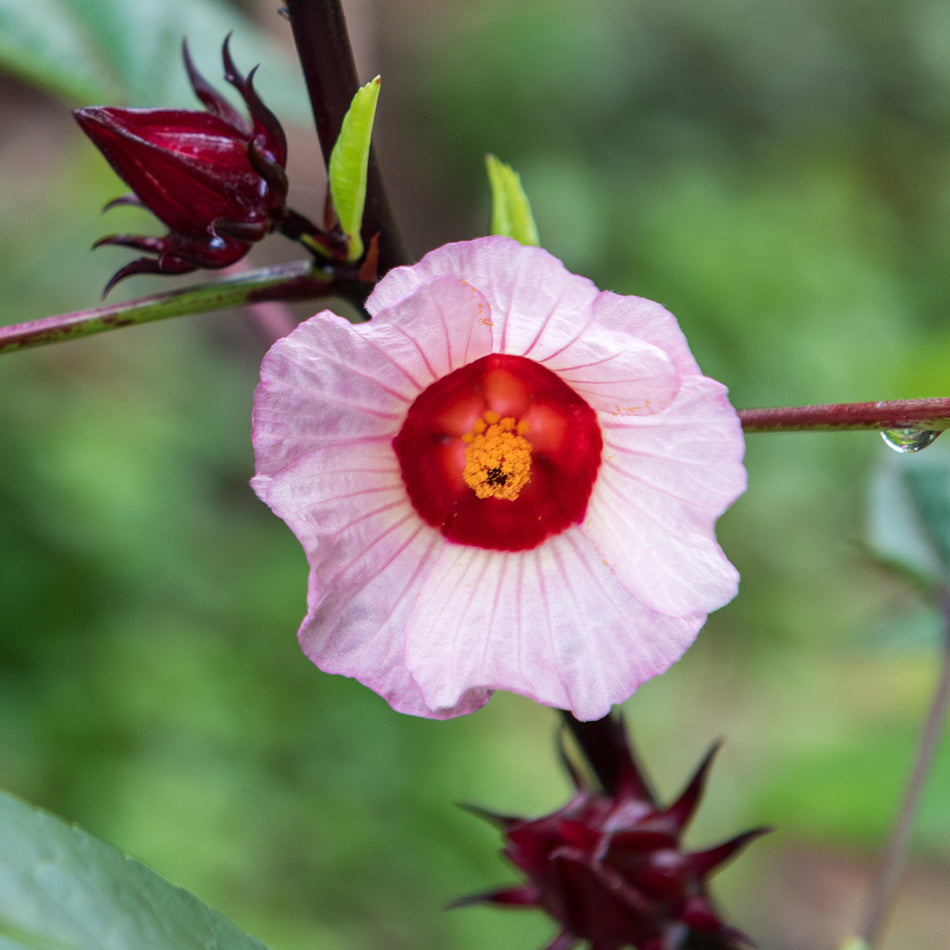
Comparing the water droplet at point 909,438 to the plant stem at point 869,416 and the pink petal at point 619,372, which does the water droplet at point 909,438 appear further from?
the pink petal at point 619,372

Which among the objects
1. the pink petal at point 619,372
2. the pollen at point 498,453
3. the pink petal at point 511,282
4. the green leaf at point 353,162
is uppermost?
the green leaf at point 353,162

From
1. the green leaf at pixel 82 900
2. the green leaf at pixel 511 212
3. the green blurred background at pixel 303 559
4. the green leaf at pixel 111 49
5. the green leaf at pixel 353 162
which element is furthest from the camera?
the green blurred background at pixel 303 559

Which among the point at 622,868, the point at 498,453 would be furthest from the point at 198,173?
the point at 622,868

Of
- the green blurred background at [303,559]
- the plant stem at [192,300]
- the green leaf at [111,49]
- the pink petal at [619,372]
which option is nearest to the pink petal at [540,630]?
the pink petal at [619,372]

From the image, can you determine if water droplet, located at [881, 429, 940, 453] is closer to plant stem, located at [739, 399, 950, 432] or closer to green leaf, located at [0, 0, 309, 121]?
plant stem, located at [739, 399, 950, 432]

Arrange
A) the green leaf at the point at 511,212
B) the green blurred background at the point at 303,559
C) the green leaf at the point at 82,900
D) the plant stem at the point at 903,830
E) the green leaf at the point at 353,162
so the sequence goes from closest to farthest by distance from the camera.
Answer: the green leaf at the point at 82,900, the green leaf at the point at 353,162, the green leaf at the point at 511,212, the plant stem at the point at 903,830, the green blurred background at the point at 303,559

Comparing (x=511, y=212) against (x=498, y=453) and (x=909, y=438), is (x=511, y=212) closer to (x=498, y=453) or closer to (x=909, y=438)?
(x=498, y=453)

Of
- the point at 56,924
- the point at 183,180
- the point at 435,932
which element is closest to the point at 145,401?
the point at 435,932

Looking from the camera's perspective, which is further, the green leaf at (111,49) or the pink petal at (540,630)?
the green leaf at (111,49)

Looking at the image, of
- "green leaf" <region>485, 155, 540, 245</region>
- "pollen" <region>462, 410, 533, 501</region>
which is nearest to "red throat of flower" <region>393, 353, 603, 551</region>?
"pollen" <region>462, 410, 533, 501</region>
